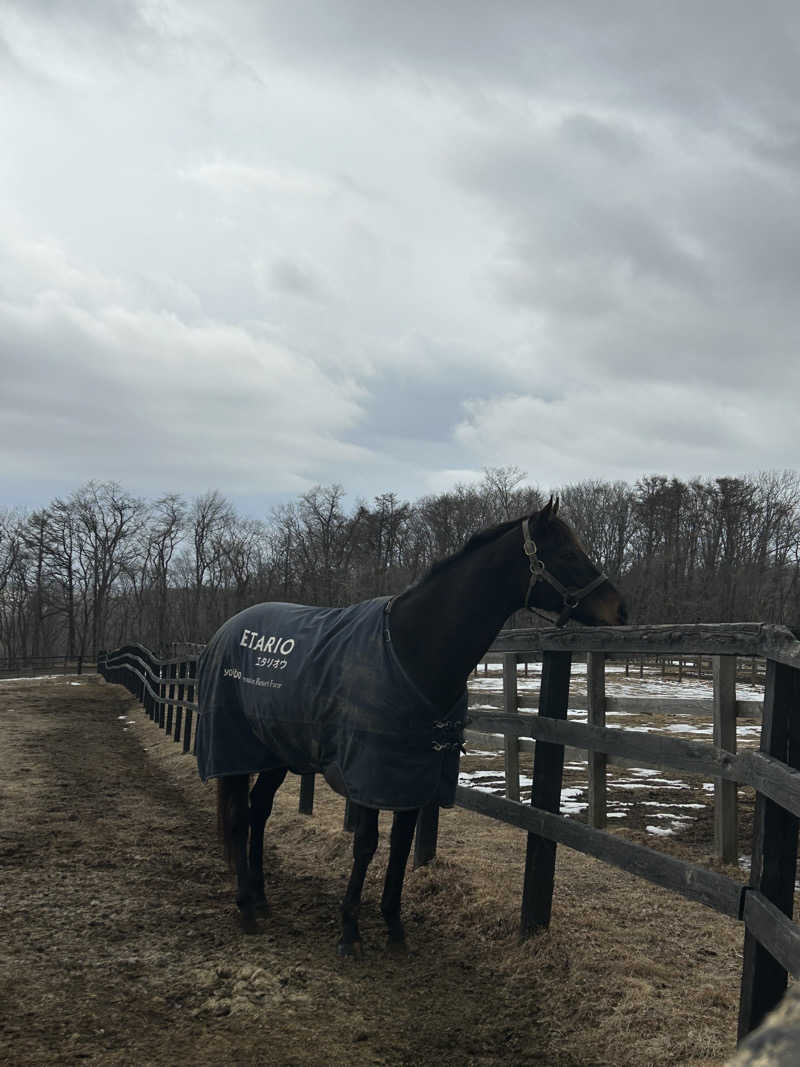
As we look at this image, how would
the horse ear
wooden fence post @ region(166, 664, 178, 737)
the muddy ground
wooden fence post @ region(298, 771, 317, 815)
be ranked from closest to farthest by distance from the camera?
the muddy ground
the horse ear
wooden fence post @ region(298, 771, 317, 815)
wooden fence post @ region(166, 664, 178, 737)

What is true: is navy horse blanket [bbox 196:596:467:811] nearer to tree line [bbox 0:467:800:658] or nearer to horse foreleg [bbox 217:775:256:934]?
horse foreleg [bbox 217:775:256:934]

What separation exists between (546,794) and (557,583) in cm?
115

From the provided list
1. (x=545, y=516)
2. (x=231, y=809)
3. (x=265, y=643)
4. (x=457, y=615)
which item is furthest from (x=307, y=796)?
(x=545, y=516)

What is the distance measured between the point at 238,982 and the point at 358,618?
182cm

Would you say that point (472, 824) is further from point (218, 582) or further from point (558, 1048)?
point (218, 582)

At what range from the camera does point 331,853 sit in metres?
5.79

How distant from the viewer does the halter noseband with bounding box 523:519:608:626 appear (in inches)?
162

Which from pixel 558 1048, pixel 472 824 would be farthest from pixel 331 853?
pixel 558 1048

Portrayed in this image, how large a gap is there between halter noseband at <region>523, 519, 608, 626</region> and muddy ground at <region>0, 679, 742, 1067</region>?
1.63m

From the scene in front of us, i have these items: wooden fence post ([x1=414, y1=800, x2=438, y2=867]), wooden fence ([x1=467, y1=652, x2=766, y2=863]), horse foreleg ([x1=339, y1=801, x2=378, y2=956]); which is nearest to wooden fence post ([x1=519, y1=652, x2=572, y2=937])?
wooden fence ([x1=467, y1=652, x2=766, y2=863])

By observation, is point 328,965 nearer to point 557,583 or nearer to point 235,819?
point 235,819

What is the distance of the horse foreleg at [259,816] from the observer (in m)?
4.78

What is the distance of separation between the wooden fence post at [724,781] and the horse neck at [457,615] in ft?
8.18

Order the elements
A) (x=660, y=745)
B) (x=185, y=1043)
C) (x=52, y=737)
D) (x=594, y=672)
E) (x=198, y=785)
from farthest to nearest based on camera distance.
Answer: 1. (x=52, y=737)
2. (x=198, y=785)
3. (x=594, y=672)
4. (x=660, y=745)
5. (x=185, y=1043)
